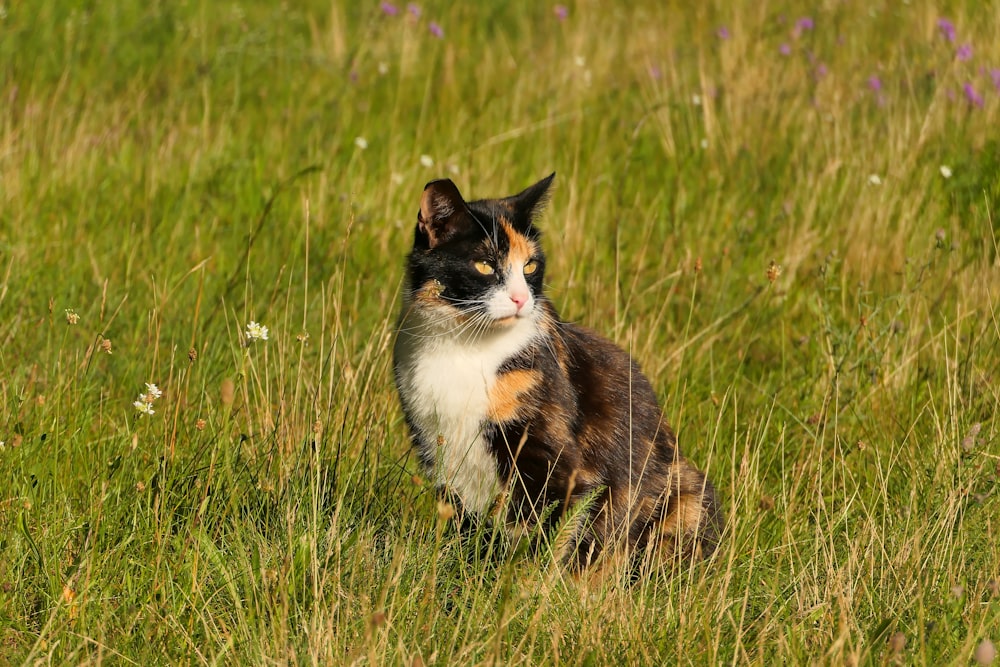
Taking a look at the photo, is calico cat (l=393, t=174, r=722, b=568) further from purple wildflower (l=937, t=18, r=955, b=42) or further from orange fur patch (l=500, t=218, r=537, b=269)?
purple wildflower (l=937, t=18, r=955, b=42)

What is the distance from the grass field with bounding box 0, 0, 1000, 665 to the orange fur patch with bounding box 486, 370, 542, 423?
323 mm

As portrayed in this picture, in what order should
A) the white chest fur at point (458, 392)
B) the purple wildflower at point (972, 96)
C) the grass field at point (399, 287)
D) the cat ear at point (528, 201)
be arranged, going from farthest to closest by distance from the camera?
the purple wildflower at point (972, 96), the cat ear at point (528, 201), the white chest fur at point (458, 392), the grass field at point (399, 287)

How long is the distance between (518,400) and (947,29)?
4.34 metres

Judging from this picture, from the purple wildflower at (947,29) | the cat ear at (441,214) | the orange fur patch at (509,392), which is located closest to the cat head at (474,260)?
the cat ear at (441,214)

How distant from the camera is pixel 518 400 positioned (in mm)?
3596

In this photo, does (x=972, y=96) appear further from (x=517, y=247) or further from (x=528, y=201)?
(x=517, y=247)

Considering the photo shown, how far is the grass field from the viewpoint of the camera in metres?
2.84

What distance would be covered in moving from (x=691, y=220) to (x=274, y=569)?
325 cm

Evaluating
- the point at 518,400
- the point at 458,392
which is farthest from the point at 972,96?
the point at 458,392

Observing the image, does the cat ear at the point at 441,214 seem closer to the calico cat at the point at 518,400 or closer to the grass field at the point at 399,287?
the calico cat at the point at 518,400

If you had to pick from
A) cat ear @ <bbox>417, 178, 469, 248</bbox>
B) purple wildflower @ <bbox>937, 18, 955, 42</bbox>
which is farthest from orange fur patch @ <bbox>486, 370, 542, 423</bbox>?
purple wildflower @ <bbox>937, 18, 955, 42</bbox>

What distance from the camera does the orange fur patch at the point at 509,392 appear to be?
3570mm

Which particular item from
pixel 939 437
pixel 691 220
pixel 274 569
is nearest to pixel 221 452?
pixel 274 569

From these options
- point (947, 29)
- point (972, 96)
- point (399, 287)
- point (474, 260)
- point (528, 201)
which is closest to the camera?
point (474, 260)
